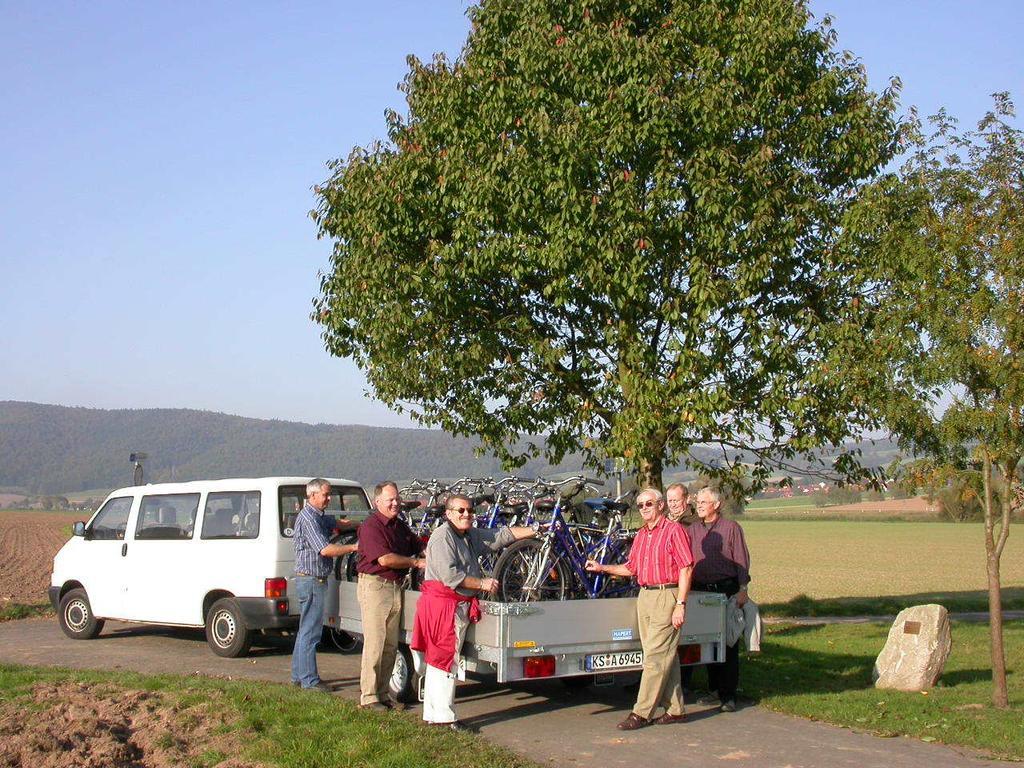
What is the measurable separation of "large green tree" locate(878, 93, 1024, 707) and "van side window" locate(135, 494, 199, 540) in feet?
24.6

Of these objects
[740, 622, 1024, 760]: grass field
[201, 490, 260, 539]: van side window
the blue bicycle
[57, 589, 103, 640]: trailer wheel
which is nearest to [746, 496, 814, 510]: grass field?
[740, 622, 1024, 760]: grass field

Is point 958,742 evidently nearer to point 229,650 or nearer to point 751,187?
point 751,187

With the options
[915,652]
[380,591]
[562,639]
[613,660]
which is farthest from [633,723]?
[915,652]

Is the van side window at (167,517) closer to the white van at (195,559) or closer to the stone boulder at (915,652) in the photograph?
the white van at (195,559)

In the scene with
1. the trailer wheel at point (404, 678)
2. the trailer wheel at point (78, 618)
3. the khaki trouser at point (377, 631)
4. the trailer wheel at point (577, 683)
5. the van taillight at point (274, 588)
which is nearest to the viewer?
the khaki trouser at point (377, 631)

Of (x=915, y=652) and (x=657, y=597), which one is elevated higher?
(x=657, y=597)

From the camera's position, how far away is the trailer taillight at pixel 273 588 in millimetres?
11891

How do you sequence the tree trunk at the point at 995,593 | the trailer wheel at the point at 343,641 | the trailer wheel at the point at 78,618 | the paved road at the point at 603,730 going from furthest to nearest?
the trailer wheel at the point at 78,618, the trailer wheel at the point at 343,641, the tree trunk at the point at 995,593, the paved road at the point at 603,730

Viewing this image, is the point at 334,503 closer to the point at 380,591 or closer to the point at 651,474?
the point at 651,474

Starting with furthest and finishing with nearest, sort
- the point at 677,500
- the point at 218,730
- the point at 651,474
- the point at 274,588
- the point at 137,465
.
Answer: the point at 137,465 → the point at 651,474 → the point at 274,588 → the point at 677,500 → the point at 218,730

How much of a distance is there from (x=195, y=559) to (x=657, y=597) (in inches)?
231

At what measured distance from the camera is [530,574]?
9297 mm

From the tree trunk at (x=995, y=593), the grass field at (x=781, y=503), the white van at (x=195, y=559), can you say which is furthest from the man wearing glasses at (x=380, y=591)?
the grass field at (x=781, y=503)

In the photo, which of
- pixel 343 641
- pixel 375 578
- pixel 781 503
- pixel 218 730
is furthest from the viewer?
pixel 781 503
